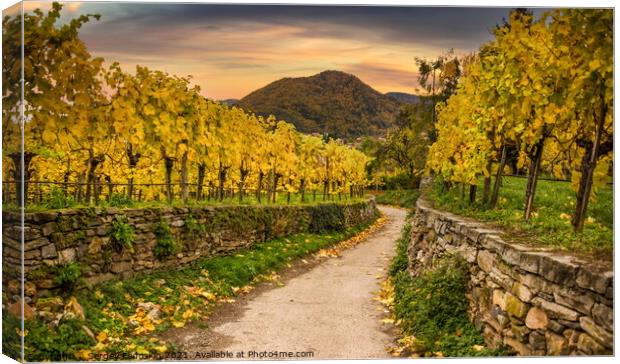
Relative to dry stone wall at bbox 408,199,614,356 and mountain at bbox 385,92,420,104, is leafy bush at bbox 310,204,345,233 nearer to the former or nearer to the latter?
mountain at bbox 385,92,420,104

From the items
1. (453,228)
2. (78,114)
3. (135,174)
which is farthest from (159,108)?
(453,228)

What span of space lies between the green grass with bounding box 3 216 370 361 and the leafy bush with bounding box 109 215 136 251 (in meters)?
0.56

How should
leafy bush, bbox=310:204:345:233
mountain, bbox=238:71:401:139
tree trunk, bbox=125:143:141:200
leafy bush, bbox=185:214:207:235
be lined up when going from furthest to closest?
leafy bush, bbox=310:204:345:233
tree trunk, bbox=125:143:141:200
leafy bush, bbox=185:214:207:235
mountain, bbox=238:71:401:139

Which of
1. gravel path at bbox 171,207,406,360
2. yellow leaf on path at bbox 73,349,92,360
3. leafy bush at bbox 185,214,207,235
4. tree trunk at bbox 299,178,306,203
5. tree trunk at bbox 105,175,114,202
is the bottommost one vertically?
gravel path at bbox 171,207,406,360

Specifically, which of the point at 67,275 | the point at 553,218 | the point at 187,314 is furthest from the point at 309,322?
the point at 553,218

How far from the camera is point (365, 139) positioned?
11891 millimetres

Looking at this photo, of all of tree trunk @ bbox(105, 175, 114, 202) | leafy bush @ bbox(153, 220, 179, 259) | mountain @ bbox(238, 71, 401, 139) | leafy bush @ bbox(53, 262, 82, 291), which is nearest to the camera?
leafy bush @ bbox(53, 262, 82, 291)

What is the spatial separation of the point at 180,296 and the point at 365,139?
5003 millimetres

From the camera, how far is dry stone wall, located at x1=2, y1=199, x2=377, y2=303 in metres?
7.05

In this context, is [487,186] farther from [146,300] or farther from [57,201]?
[57,201]

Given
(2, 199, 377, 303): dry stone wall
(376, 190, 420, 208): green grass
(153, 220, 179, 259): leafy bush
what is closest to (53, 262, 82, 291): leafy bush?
(2, 199, 377, 303): dry stone wall

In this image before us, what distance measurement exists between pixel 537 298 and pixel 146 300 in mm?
5793

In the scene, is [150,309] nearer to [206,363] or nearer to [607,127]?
[206,363]

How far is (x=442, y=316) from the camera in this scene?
7.24m
